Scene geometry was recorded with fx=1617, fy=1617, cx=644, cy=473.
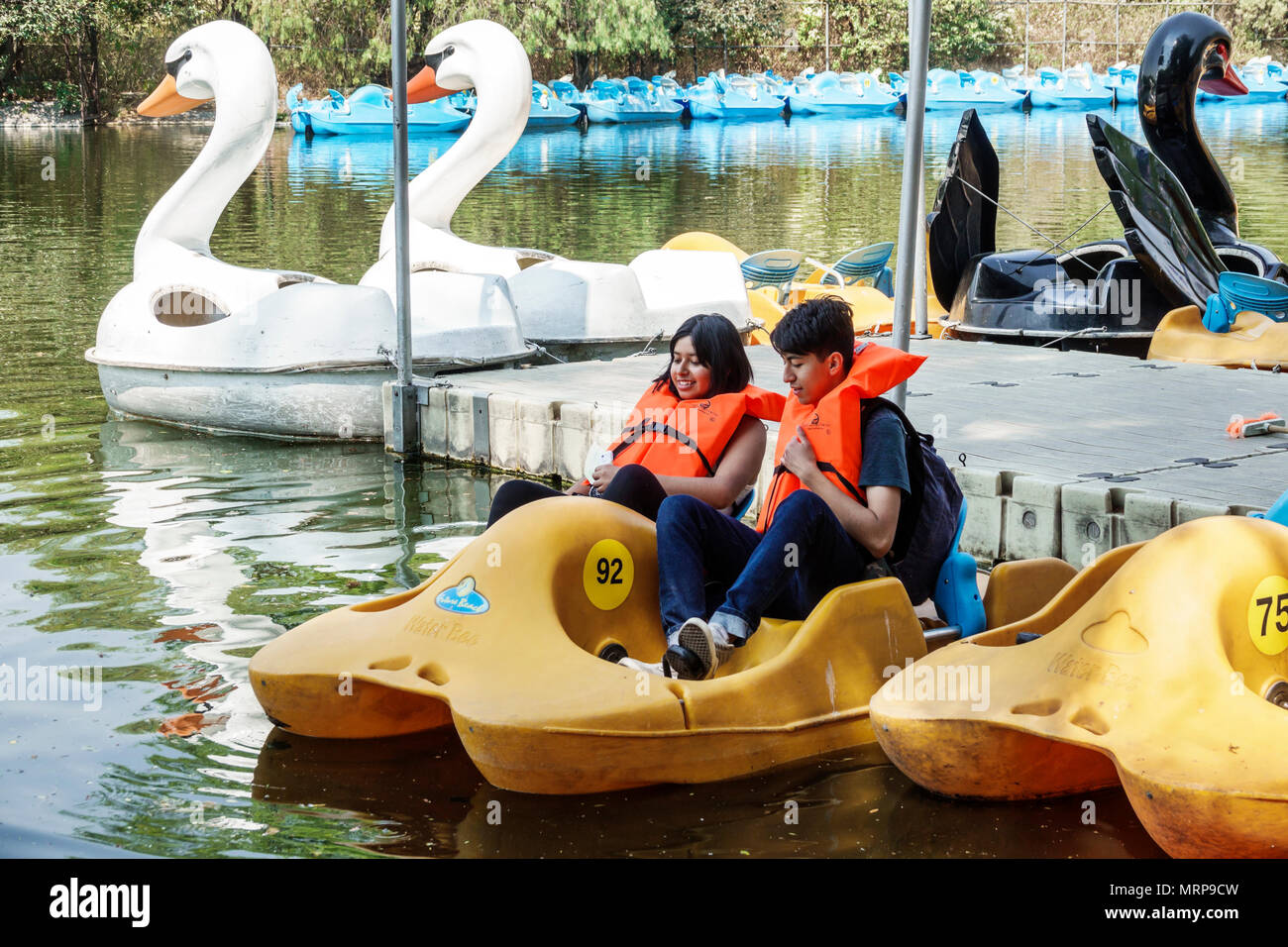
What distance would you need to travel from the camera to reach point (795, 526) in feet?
14.0

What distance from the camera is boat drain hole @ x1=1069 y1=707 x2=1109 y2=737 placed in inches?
147

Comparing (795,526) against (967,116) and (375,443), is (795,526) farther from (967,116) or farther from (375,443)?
(967,116)

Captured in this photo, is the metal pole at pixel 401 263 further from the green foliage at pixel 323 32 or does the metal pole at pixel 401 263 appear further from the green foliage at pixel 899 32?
the green foliage at pixel 899 32

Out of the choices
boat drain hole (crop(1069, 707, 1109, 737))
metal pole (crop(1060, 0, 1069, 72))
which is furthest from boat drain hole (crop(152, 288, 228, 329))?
metal pole (crop(1060, 0, 1069, 72))

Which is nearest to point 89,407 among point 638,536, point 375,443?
point 375,443

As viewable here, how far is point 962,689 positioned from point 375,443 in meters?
5.43

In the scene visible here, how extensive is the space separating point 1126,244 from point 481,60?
4.39 metres

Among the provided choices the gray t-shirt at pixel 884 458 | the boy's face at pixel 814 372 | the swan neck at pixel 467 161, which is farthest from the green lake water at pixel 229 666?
the swan neck at pixel 467 161

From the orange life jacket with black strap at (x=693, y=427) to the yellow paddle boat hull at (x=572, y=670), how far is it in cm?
37

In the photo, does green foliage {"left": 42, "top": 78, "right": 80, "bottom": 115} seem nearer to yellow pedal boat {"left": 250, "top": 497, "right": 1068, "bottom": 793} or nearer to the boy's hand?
yellow pedal boat {"left": 250, "top": 497, "right": 1068, "bottom": 793}

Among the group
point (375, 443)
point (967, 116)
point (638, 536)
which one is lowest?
point (375, 443)

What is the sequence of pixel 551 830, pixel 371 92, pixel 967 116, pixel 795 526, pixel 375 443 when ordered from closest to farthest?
1. pixel 551 830
2. pixel 795 526
3. pixel 375 443
4. pixel 967 116
5. pixel 371 92

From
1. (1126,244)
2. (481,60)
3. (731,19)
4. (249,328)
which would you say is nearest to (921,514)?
(249,328)

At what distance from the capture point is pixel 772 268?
462 inches
